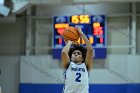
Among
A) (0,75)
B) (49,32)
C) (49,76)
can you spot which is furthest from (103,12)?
(0,75)

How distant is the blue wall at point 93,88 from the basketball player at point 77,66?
5471 mm

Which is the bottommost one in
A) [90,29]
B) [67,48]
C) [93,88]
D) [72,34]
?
[93,88]

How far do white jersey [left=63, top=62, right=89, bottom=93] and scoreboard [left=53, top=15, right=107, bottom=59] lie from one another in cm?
529

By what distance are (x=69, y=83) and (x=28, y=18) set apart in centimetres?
636

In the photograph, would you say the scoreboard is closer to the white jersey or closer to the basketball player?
the basketball player

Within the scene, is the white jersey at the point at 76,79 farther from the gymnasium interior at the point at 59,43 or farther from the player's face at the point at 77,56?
the gymnasium interior at the point at 59,43

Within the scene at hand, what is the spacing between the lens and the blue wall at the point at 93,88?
842 cm

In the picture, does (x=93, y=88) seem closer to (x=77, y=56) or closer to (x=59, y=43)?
(x=59, y=43)

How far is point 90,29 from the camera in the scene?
845 cm

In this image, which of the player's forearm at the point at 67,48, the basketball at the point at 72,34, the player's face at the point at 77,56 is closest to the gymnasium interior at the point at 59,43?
the basketball at the point at 72,34

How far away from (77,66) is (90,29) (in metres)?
5.37

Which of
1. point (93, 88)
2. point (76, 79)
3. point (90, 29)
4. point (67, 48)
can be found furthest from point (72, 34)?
point (93, 88)

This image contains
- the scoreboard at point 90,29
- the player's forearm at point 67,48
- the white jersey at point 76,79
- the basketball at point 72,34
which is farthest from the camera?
the scoreboard at point 90,29

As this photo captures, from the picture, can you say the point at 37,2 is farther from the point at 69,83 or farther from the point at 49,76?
the point at 69,83
